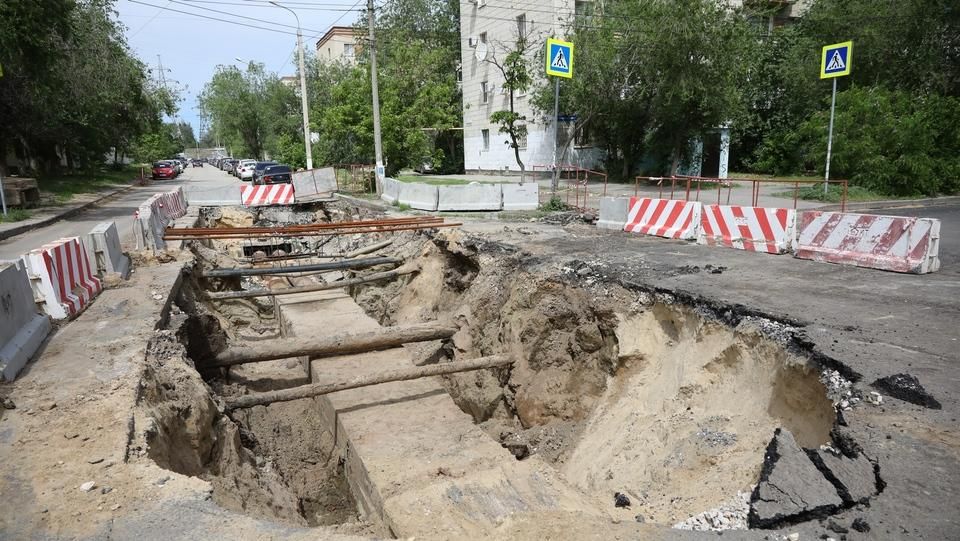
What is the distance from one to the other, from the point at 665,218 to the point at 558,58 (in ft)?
16.3

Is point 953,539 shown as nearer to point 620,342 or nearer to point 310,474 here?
point 620,342

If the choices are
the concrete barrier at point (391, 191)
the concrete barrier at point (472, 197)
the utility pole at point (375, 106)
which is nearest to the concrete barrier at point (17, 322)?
the concrete barrier at point (472, 197)

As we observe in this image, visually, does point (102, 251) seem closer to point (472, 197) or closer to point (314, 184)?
point (472, 197)

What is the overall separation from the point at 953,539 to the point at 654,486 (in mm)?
2318

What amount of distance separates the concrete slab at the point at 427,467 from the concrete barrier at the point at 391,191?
12.3 metres

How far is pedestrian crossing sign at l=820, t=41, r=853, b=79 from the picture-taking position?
14.4 m

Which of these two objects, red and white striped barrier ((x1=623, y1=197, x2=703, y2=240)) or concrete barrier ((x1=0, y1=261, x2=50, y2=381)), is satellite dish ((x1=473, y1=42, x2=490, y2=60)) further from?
concrete barrier ((x1=0, y1=261, x2=50, y2=381))

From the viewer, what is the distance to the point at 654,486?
192 inches

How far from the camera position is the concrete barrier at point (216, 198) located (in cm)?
1995

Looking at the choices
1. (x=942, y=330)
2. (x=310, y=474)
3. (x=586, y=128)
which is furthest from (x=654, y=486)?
(x=586, y=128)

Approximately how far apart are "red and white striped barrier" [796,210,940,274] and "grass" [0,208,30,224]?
757 inches

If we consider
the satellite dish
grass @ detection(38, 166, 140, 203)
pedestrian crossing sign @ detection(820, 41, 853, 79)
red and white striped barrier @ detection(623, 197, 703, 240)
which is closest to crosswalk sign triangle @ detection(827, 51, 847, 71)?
pedestrian crossing sign @ detection(820, 41, 853, 79)

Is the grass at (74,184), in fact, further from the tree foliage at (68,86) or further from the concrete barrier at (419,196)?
the concrete barrier at (419,196)

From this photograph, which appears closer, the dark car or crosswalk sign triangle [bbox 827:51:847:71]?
crosswalk sign triangle [bbox 827:51:847:71]
